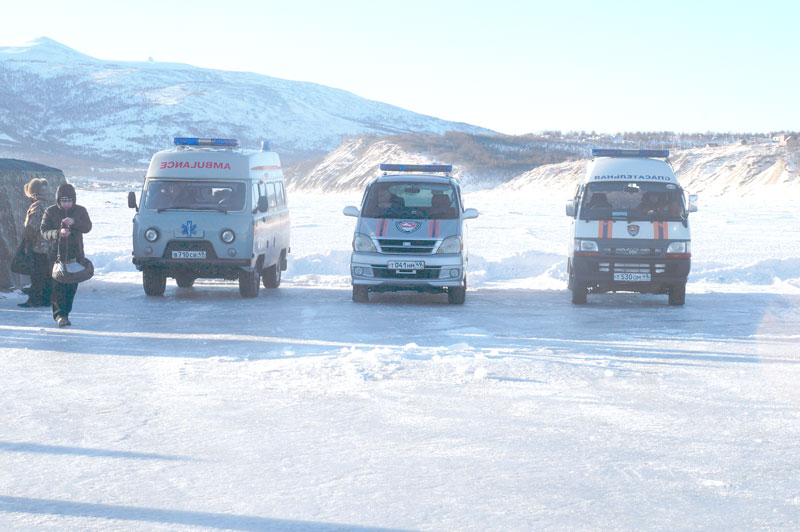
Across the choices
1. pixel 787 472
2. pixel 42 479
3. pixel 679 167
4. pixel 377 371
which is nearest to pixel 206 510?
pixel 42 479

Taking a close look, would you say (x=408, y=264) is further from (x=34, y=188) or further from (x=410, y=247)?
(x=34, y=188)

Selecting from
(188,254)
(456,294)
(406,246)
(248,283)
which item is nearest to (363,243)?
(406,246)

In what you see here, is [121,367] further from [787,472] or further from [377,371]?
[787,472]

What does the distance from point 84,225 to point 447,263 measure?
5.48 meters

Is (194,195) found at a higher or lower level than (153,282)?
higher

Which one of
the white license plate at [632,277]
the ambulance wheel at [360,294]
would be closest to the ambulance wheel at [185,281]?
the ambulance wheel at [360,294]

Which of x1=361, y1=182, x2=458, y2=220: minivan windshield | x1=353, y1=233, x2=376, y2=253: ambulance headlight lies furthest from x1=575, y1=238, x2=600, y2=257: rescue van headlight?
x1=353, y1=233, x2=376, y2=253: ambulance headlight

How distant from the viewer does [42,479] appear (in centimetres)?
527

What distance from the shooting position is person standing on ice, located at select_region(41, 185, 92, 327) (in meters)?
11.1

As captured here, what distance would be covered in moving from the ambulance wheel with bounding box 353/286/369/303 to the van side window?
2951 millimetres

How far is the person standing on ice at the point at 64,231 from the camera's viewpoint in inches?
437

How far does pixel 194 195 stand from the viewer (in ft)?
50.5

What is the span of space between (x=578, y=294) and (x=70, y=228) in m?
7.55

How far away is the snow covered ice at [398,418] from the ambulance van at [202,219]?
1.13 m
